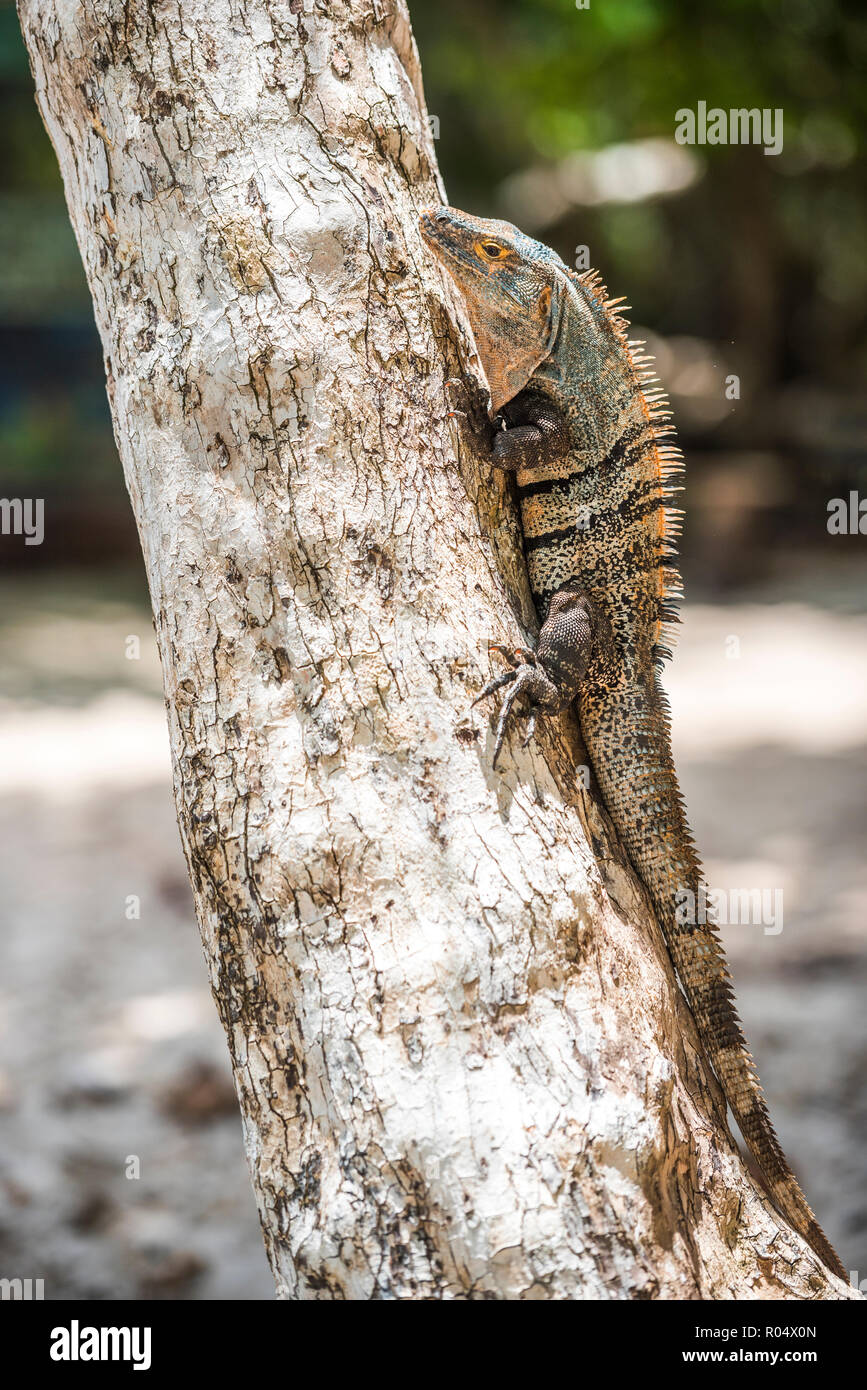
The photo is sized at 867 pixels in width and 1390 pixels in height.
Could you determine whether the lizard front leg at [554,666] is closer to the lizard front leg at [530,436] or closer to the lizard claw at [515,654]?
the lizard claw at [515,654]

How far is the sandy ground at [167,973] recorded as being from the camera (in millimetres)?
4188

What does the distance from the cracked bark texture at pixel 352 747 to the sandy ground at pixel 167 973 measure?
2413 millimetres

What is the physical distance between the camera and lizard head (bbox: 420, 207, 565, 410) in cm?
258

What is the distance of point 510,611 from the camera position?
2.44 m

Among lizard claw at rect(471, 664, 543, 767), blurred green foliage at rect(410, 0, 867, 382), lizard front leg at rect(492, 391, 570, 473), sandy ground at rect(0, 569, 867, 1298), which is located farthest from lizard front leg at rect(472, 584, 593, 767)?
blurred green foliage at rect(410, 0, 867, 382)

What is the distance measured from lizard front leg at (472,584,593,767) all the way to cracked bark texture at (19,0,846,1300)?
72 millimetres

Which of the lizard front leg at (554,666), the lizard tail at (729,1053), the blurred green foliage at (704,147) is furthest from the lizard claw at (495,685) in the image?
the blurred green foliage at (704,147)

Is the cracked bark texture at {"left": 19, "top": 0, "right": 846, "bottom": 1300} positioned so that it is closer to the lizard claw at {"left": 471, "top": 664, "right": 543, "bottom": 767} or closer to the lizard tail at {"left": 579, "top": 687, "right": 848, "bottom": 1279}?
the lizard claw at {"left": 471, "top": 664, "right": 543, "bottom": 767}

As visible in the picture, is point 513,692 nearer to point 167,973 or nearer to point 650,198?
point 167,973

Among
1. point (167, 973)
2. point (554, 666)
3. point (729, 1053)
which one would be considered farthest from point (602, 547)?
point (167, 973)

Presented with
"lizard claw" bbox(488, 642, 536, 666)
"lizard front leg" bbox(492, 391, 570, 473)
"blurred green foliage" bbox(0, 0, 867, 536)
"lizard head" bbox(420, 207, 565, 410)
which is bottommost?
"lizard claw" bbox(488, 642, 536, 666)

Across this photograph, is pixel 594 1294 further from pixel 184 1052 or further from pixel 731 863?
pixel 731 863

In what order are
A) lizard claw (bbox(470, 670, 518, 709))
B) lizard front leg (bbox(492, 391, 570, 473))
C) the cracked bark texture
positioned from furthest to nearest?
lizard front leg (bbox(492, 391, 570, 473)), lizard claw (bbox(470, 670, 518, 709)), the cracked bark texture

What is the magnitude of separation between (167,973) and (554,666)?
3639 mm
